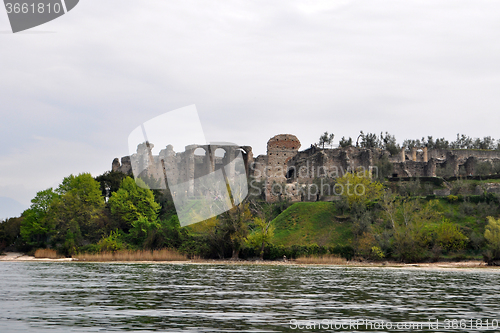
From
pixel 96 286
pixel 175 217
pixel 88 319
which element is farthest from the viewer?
pixel 175 217

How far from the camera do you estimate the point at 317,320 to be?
1349cm

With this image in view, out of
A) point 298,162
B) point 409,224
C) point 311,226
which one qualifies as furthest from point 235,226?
point 298,162

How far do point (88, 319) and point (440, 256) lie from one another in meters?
40.7

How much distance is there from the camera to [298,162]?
81438 millimetres

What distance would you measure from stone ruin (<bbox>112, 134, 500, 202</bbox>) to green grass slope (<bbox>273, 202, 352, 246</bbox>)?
6463mm

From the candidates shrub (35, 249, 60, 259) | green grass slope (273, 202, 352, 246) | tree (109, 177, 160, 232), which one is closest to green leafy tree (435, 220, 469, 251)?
green grass slope (273, 202, 352, 246)

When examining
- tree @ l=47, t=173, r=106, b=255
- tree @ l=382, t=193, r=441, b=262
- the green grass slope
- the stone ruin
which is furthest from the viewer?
the stone ruin

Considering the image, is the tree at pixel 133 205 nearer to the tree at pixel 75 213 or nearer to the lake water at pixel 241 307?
the tree at pixel 75 213

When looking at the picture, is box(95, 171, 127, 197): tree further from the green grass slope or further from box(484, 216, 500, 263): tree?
box(484, 216, 500, 263): tree

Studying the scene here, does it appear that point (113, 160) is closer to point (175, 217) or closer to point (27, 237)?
point (27, 237)

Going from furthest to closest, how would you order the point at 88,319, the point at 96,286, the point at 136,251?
the point at 136,251
the point at 96,286
the point at 88,319

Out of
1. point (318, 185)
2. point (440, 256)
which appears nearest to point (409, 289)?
point (440, 256)

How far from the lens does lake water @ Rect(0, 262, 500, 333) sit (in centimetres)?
1247

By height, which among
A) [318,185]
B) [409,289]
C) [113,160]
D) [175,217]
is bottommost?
[409,289]
